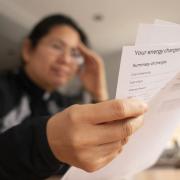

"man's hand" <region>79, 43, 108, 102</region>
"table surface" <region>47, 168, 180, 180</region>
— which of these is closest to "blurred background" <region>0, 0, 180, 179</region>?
"man's hand" <region>79, 43, 108, 102</region>

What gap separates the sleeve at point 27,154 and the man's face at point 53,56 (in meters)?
0.64

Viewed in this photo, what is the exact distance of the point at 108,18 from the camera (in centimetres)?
226

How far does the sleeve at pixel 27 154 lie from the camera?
299 mm

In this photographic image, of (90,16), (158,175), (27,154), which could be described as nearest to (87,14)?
(90,16)

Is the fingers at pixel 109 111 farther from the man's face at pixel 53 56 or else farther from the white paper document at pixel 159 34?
the man's face at pixel 53 56

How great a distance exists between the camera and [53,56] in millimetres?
964

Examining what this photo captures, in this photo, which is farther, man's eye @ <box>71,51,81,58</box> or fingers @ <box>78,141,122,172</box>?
man's eye @ <box>71,51,81,58</box>

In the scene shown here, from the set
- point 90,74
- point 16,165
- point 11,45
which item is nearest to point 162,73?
point 16,165

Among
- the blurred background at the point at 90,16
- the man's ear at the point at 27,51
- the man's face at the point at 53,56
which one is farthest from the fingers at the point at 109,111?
the blurred background at the point at 90,16

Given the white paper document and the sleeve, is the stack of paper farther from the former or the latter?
the sleeve

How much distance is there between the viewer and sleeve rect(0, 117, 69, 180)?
30 centimetres

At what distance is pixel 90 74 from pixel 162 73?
0.96 meters

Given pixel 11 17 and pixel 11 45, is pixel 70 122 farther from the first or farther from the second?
pixel 11 45

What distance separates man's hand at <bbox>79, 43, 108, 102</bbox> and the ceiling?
385 mm
